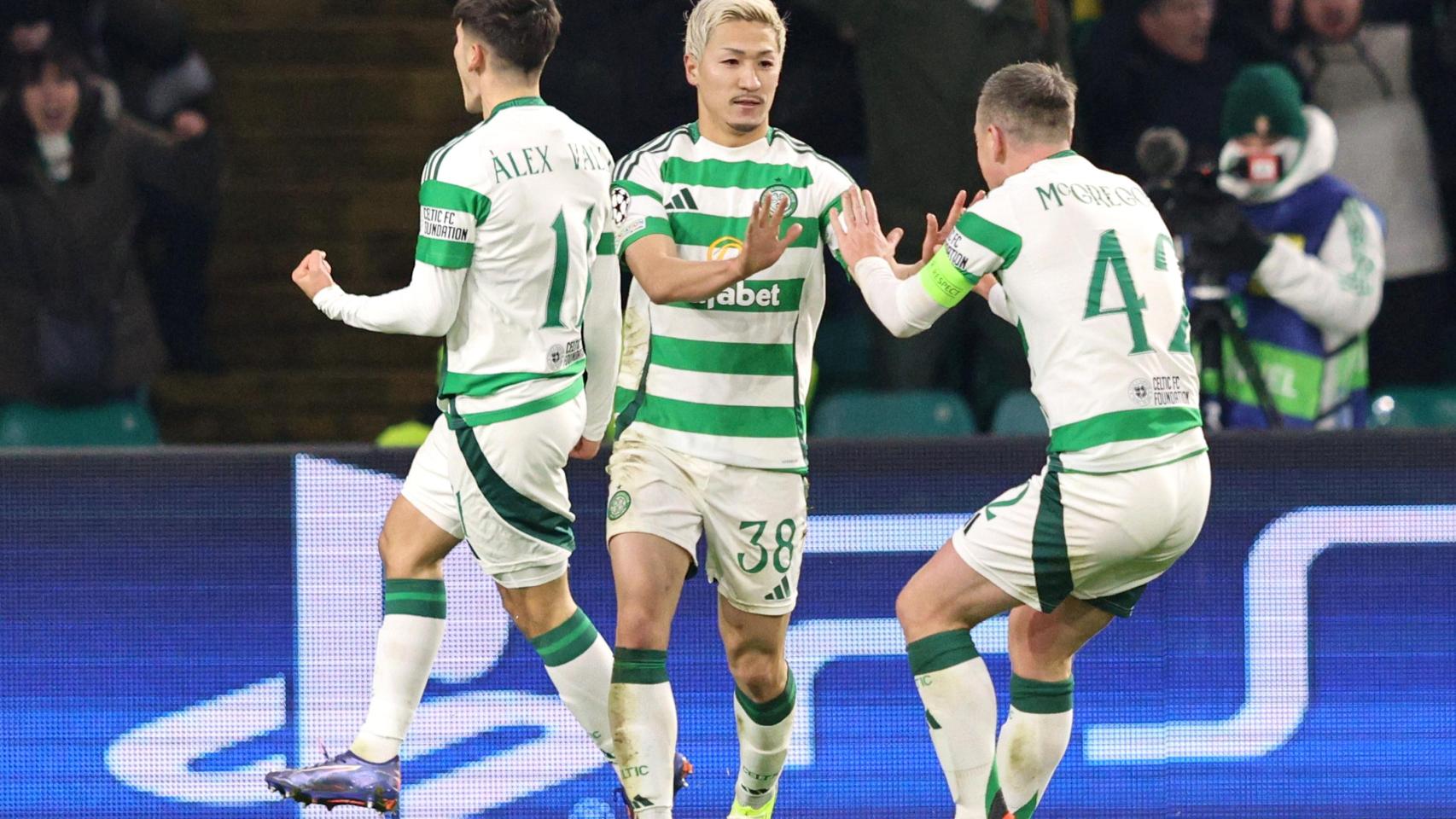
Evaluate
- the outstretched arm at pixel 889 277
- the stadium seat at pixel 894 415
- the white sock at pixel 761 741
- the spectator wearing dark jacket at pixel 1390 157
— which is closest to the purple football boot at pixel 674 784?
the white sock at pixel 761 741

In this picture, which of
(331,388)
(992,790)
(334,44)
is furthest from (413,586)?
(334,44)

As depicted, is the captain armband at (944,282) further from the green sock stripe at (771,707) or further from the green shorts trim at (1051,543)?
the green sock stripe at (771,707)

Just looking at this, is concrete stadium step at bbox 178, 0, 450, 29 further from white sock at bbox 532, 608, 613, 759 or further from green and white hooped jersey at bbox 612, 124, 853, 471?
white sock at bbox 532, 608, 613, 759

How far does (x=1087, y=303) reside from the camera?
4457 mm

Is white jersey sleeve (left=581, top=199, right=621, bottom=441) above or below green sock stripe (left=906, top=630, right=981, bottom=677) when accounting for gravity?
above

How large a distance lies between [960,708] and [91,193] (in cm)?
400

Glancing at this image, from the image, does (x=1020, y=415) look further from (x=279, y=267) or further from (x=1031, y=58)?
(x=279, y=267)

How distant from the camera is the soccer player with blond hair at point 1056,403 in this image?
4.47 meters

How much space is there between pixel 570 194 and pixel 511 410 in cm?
50

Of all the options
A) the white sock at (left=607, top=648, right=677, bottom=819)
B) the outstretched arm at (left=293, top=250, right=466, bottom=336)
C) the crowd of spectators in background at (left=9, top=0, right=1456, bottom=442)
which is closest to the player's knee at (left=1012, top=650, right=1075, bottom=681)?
the white sock at (left=607, top=648, right=677, bottom=819)

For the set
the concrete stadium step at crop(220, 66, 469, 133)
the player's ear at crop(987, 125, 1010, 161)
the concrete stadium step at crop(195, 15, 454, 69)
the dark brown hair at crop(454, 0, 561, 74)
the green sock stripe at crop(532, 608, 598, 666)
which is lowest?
the green sock stripe at crop(532, 608, 598, 666)

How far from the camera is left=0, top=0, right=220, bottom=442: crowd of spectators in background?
7.15 meters

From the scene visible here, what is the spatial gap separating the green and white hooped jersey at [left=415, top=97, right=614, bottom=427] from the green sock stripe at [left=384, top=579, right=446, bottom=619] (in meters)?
0.42

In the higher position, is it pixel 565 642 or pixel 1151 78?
pixel 1151 78
